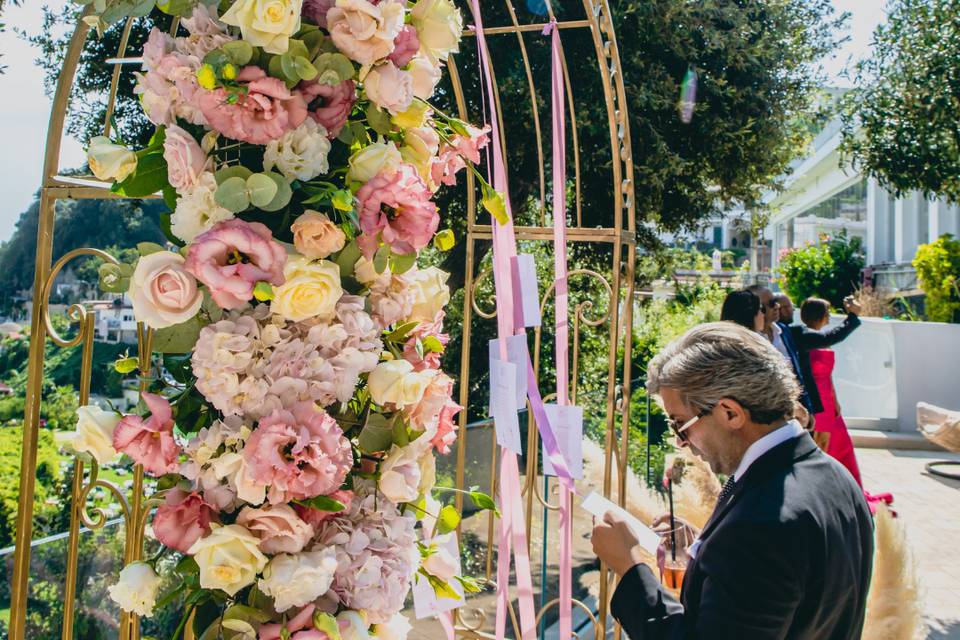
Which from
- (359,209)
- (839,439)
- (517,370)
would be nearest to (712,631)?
(517,370)

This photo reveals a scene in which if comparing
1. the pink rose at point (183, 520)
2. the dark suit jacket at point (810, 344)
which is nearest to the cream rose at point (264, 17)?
the pink rose at point (183, 520)

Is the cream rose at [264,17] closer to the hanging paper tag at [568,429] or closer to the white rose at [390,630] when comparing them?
the white rose at [390,630]

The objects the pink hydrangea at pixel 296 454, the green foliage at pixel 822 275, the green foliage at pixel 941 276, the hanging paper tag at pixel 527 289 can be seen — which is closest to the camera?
the pink hydrangea at pixel 296 454

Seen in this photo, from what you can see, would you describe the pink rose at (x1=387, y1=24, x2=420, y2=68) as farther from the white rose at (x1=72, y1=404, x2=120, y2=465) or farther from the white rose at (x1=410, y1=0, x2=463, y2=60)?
the white rose at (x1=72, y1=404, x2=120, y2=465)

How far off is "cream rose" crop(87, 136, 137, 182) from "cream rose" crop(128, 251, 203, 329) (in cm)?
18

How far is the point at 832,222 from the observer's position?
1331 inches

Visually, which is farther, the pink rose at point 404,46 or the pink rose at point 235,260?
the pink rose at point 404,46

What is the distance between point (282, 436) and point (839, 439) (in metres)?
4.70

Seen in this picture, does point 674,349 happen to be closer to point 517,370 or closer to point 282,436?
point 517,370

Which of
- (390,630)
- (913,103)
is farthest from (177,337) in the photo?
(913,103)

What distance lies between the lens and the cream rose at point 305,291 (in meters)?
1.06

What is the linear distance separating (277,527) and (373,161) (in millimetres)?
527

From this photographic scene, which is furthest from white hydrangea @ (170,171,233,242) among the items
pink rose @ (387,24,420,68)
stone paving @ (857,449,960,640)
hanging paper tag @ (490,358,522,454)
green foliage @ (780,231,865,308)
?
green foliage @ (780,231,865,308)

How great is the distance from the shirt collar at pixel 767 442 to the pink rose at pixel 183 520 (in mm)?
1089
